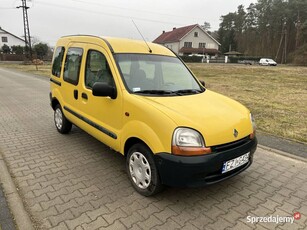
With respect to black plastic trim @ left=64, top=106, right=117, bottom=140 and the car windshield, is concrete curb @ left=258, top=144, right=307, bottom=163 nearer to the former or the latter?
the car windshield

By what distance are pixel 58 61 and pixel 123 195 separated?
3357mm

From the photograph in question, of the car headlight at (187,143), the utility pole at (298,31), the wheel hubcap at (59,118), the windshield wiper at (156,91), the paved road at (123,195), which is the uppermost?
the utility pole at (298,31)

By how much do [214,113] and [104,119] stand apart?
1.62m

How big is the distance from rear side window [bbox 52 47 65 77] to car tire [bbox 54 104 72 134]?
71 centimetres

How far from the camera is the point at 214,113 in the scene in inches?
120

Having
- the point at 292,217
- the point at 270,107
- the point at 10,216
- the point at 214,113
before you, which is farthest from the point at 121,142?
the point at 270,107

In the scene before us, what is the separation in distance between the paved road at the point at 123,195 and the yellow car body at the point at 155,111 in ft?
1.31

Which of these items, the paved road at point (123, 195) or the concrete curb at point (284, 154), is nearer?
the paved road at point (123, 195)

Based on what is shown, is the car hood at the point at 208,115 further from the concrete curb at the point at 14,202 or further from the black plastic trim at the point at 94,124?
the concrete curb at the point at 14,202

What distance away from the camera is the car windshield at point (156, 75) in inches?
138

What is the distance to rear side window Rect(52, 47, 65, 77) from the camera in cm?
510

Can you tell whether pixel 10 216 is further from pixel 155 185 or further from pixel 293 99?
pixel 293 99

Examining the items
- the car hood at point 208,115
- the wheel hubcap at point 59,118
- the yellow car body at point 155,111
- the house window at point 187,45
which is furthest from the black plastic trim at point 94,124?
the house window at point 187,45

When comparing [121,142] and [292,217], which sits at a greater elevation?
[121,142]
